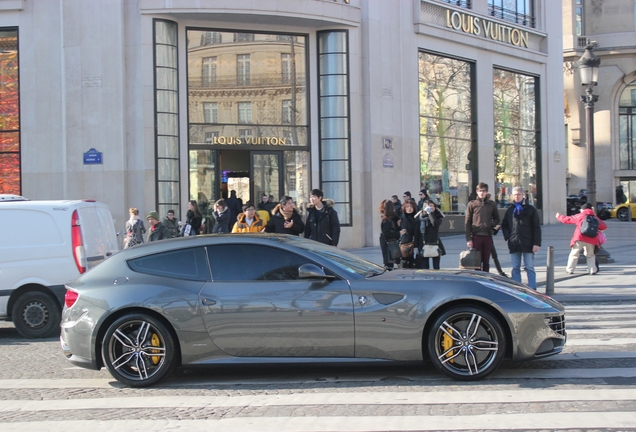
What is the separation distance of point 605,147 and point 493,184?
29719 mm

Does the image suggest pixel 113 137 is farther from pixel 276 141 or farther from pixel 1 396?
pixel 1 396

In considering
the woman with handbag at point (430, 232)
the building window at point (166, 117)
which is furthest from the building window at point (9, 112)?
the woman with handbag at point (430, 232)

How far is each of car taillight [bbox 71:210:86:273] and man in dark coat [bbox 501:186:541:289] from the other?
664 cm

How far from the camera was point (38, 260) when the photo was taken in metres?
10.5

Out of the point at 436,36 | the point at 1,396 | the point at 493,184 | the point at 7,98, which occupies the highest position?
the point at 436,36

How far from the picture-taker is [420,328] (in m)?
6.71

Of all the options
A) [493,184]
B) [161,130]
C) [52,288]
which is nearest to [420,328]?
[52,288]

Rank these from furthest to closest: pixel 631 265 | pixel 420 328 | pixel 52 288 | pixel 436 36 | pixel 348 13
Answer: pixel 436 36, pixel 348 13, pixel 631 265, pixel 52 288, pixel 420 328

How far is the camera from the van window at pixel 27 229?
1054 cm

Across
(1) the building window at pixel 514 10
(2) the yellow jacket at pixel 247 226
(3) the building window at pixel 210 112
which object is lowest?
(2) the yellow jacket at pixel 247 226

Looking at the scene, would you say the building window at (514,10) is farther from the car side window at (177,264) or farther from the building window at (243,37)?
the car side window at (177,264)

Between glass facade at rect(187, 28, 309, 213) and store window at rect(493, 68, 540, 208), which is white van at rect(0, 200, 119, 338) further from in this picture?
store window at rect(493, 68, 540, 208)

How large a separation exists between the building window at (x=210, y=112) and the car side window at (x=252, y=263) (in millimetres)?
14790

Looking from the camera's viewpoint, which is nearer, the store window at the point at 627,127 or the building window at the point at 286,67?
the building window at the point at 286,67
